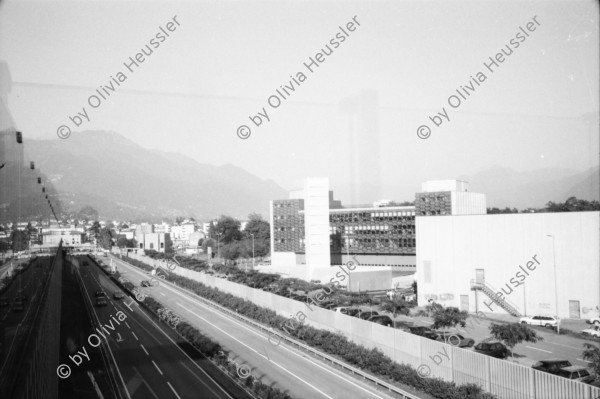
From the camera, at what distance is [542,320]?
1372cm

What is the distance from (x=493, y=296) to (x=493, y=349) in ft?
18.3

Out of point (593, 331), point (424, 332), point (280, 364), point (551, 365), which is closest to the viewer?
point (551, 365)

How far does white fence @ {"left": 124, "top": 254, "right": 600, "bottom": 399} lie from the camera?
6.47 m

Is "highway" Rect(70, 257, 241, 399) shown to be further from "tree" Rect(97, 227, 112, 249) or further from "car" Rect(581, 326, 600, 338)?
"tree" Rect(97, 227, 112, 249)

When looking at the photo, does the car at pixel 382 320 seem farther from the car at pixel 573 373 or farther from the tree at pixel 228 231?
the tree at pixel 228 231

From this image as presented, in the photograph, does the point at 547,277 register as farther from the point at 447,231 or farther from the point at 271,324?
the point at 271,324

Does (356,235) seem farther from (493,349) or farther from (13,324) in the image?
(13,324)

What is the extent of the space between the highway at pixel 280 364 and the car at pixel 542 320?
736 cm

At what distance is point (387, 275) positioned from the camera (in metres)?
25.1

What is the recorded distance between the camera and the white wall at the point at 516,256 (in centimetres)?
1389

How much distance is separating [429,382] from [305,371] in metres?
2.93

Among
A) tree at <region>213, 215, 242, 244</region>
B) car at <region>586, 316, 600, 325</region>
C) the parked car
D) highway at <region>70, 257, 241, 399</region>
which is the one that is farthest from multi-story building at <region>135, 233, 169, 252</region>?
car at <region>586, 316, 600, 325</region>

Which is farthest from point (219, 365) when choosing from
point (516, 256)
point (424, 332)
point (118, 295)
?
point (118, 295)

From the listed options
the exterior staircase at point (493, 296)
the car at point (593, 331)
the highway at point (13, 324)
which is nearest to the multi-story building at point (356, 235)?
the exterior staircase at point (493, 296)
